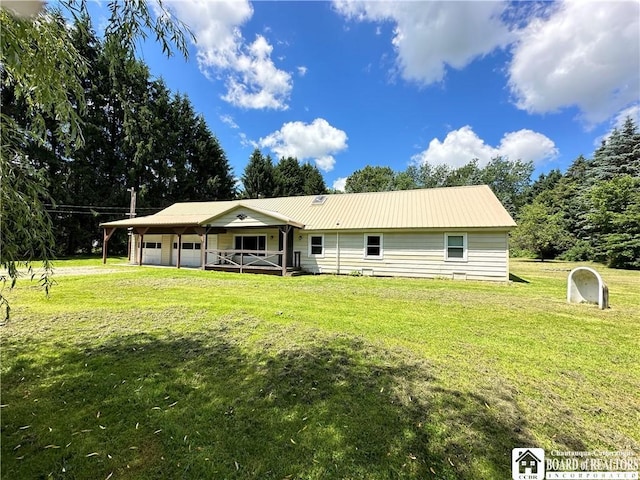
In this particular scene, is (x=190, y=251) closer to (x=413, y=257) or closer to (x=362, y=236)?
(x=362, y=236)

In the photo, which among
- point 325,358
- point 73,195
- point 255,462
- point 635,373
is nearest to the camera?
point 255,462

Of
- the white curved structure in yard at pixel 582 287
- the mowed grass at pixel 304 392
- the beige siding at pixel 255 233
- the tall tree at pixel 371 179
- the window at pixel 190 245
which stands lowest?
the mowed grass at pixel 304 392

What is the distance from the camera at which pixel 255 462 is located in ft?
6.87

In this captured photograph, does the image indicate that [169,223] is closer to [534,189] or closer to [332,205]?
[332,205]

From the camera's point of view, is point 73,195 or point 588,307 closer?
point 588,307

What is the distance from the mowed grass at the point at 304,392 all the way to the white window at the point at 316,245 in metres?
8.79

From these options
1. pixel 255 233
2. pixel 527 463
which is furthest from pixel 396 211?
pixel 527 463

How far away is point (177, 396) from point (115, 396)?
59 cm

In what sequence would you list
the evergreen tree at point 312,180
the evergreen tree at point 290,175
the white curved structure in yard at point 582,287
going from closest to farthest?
the white curved structure in yard at point 582,287
the evergreen tree at point 290,175
the evergreen tree at point 312,180

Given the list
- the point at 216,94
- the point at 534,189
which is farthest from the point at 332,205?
the point at 534,189

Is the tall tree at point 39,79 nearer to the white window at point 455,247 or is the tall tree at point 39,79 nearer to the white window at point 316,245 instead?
the white window at point 455,247

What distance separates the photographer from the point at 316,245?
1510 centimetres

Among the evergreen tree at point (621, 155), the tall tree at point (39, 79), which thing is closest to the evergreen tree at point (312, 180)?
the evergreen tree at point (621, 155)

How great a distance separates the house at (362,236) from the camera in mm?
12234
